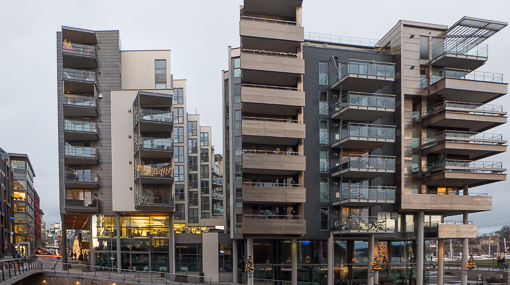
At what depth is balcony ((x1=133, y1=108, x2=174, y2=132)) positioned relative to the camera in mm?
34281

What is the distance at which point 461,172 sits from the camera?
3494cm

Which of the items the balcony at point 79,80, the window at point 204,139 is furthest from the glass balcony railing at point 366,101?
the window at point 204,139

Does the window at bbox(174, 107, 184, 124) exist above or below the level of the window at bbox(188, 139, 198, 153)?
above

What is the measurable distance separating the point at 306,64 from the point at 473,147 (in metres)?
16.6

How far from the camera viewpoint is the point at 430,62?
36062 mm

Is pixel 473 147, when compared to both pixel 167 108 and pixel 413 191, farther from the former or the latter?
pixel 167 108

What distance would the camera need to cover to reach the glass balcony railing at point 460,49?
117 feet

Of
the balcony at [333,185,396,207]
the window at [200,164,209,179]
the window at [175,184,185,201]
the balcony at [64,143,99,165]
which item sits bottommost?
the window at [175,184,185,201]

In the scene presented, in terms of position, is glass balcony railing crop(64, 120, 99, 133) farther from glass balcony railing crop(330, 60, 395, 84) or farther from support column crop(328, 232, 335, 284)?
support column crop(328, 232, 335, 284)

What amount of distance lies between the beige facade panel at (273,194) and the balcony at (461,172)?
1243 cm

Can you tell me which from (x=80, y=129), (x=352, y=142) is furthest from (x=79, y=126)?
(x=352, y=142)

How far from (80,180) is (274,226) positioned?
58.8 ft

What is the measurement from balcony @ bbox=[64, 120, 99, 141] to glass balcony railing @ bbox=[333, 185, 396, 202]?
22.5 meters

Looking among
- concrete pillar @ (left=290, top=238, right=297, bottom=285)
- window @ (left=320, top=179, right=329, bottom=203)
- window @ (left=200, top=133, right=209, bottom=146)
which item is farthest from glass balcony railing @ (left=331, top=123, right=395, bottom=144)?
window @ (left=200, top=133, right=209, bottom=146)
